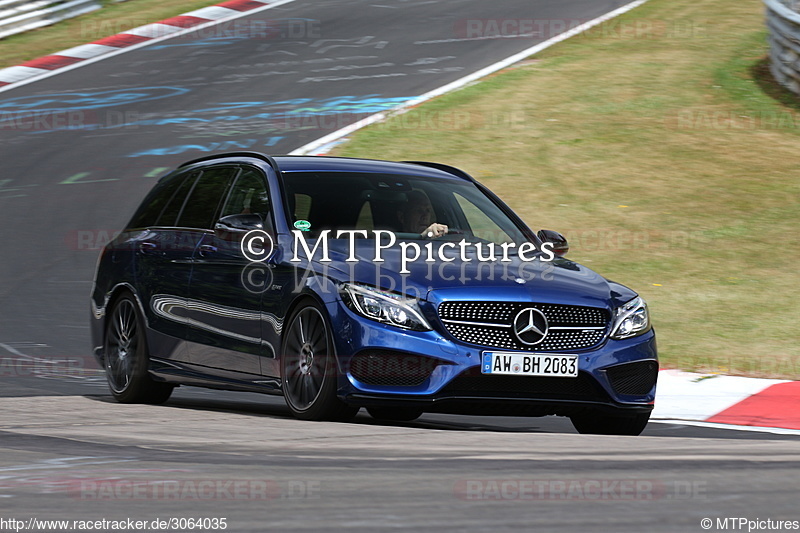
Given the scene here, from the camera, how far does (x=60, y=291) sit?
13219 mm

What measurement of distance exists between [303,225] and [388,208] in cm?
57

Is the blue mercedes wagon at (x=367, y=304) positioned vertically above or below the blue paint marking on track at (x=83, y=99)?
above

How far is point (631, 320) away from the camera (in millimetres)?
7984

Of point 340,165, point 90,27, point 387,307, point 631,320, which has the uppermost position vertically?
point 340,165

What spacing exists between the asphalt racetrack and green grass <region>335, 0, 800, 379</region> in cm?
166

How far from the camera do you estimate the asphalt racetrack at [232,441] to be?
4766mm

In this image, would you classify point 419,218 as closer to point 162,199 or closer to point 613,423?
point 613,423

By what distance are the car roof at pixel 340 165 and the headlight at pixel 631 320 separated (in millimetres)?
1797

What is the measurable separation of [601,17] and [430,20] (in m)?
3.29

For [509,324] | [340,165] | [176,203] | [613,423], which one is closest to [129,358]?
[176,203]

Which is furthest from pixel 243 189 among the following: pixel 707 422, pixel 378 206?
pixel 707 422

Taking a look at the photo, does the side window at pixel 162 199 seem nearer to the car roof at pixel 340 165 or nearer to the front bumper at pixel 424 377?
the car roof at pixel 340 165

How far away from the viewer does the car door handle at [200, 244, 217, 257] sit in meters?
8.64
